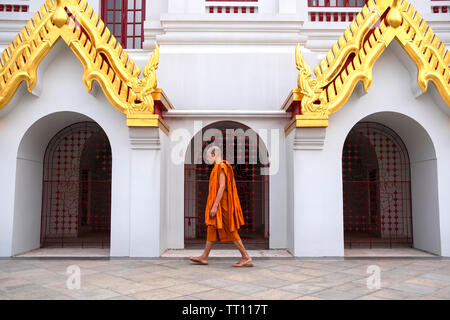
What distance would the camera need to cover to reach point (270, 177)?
8.08 meters

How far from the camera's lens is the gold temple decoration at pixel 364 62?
22.9 ft

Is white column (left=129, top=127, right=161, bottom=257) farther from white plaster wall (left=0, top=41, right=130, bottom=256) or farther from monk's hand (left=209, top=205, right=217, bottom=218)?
monk's hand (left=209, top=205, right=217, bottom=218)

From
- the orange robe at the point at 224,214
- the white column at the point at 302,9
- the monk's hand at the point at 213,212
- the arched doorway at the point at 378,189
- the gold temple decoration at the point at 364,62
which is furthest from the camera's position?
the white column at the point at 302,9

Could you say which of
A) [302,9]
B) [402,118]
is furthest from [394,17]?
[302,9]

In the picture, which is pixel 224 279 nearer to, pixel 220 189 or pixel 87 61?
pixel 220 189

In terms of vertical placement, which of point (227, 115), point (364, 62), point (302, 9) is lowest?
point (227, 115)

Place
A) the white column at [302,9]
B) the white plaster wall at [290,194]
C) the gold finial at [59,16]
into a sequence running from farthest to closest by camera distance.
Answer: the white column at [302,9] < the white plaster wall at [290,194] < the gold finial at [59,16]

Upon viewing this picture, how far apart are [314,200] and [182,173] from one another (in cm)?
277

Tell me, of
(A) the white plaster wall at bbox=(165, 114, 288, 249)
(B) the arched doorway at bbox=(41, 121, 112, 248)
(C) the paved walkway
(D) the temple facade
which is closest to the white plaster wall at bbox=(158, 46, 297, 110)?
(D) the temple facade

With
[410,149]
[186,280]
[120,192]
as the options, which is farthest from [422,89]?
[120,192]

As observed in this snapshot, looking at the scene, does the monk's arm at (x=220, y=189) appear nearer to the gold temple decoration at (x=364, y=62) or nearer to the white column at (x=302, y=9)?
the gold temple decoration at (x=364, y=62)

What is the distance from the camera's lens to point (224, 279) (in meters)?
5.20

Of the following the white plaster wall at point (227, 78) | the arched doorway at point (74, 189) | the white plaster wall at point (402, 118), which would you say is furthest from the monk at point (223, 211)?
the arched doorway at point (74, 189)

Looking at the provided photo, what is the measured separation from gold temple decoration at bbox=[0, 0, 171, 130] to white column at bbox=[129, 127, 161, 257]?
0.33 meters
